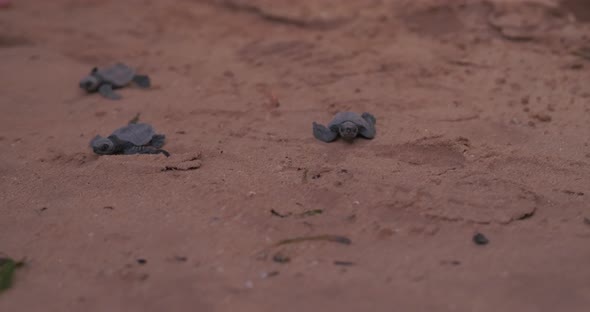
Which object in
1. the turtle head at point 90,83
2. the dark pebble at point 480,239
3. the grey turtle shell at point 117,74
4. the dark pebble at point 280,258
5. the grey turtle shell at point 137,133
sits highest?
the grey turtle shell at point 117,74

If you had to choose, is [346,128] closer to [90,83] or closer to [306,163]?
[306,163]

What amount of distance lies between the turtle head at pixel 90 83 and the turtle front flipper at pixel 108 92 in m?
0.03

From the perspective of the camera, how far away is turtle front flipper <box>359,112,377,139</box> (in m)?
2.46

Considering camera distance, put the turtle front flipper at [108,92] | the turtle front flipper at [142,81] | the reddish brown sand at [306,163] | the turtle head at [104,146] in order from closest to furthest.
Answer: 1. the reddish brown sand at [306,163]
2. the turtle head at [104,146]
3. the turtle front flipper at [108,92]
4. the turtle front flipper at [142,81]

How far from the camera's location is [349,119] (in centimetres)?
245

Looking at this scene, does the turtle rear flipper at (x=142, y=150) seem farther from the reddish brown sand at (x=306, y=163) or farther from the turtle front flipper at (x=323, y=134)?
the turtle front flipper at (x=323, y=134)

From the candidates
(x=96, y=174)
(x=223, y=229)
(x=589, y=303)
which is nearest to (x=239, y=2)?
(x=96, y=174)

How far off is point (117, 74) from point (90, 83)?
0.15 metres

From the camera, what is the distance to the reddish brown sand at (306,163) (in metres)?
1.71

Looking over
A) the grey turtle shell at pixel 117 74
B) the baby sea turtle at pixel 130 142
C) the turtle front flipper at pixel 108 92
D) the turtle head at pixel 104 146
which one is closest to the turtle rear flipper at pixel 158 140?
the baby sea turtle at pixel 130 142

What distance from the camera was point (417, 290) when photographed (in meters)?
1.66

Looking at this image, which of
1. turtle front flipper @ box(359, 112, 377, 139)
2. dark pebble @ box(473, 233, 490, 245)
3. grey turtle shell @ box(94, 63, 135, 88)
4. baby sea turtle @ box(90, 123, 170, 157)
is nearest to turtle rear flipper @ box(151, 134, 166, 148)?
baby sea turtle @ box(90, 123, 170, 157)

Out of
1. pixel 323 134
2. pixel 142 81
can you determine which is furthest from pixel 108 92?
pixel 323 134

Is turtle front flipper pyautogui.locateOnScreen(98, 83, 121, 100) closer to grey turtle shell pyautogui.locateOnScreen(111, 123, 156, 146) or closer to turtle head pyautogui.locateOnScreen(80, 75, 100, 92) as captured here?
turtle head pyautogui.locateOnScreen(80, 75, 100, 92)
